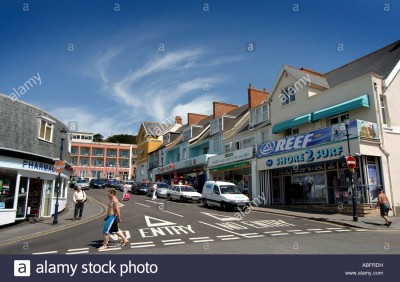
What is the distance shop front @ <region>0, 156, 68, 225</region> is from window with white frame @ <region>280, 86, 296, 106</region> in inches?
728

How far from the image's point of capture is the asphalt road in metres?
8.94

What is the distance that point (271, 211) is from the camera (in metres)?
20.1

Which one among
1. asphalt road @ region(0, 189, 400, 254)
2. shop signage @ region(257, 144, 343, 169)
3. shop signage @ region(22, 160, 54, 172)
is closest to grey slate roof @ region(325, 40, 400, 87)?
shop signage @ region(257, 144, 343, 169)

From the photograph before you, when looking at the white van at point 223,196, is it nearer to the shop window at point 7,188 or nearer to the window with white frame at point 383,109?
the window with white frame at point 383,109

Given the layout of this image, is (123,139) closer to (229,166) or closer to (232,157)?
(229,166)

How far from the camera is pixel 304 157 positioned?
20969mm

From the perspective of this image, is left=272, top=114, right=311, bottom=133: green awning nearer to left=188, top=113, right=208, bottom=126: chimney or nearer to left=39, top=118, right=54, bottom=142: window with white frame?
left=39, top=118, right=54, bottom=142: window with white frame

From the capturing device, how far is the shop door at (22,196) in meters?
16.1

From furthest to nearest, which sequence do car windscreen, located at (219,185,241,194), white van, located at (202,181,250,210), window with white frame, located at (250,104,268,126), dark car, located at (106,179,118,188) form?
1. dark car, located at (106,179,118,188)
2. window with white frame, located at (250,104,268,126)
3. car windscreen, located at (219,185,241,194)
4. white van, located at (202,181,250,210)

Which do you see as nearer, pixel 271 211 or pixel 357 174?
pixel 357 174

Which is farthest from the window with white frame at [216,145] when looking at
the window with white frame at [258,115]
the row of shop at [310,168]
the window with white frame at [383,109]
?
the window with white frame at [383,109]

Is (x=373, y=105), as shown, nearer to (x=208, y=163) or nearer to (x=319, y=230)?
(x=319, y=230)

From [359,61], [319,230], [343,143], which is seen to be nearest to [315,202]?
[343,143]
